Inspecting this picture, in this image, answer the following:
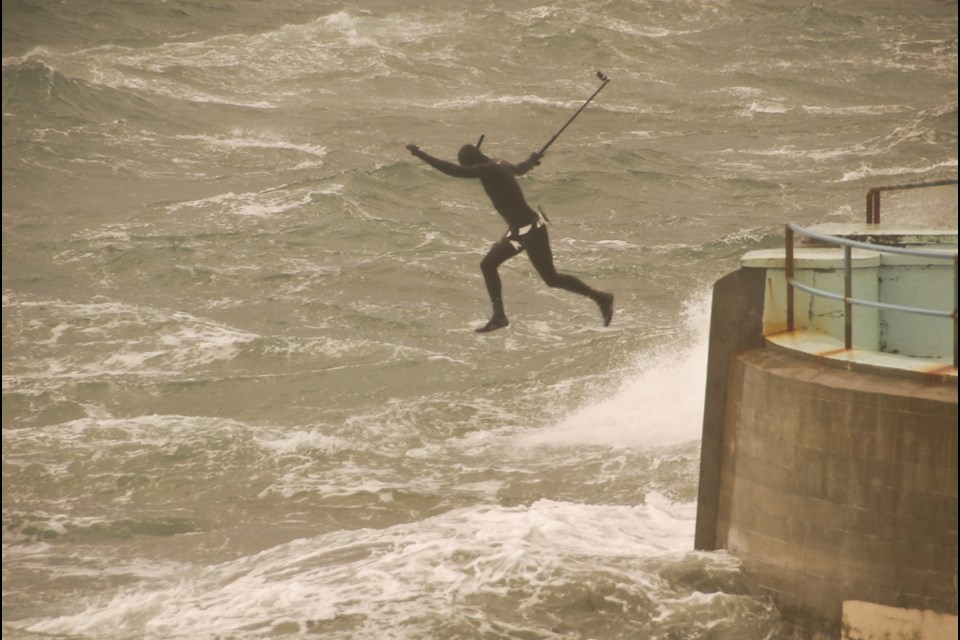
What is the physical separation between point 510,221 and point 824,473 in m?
3.72

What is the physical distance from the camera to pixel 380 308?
21.1 meters

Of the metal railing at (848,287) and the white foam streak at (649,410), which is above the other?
the metal railing at (848,287)

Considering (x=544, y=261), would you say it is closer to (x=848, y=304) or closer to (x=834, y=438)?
(x=848, y=304)

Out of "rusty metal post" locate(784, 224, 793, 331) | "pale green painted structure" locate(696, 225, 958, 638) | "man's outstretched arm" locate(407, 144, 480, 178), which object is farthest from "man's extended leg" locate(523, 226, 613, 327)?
"rusty metal post" locate(784, 224, 793, 331)

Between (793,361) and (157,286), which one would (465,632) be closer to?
(793,361)

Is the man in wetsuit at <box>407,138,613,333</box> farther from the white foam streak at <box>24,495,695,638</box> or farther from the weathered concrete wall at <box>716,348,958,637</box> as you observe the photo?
the weathered concrete wall at <box>716,348,958,637</box>

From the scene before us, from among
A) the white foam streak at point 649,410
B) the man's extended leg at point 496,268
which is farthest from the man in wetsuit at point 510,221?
the white foam streak at point 649,410

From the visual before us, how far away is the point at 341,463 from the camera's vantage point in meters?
14.3

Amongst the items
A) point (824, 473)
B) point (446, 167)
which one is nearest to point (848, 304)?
point (824, 473)

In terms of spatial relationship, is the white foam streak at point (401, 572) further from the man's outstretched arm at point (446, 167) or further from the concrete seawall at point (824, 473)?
the man's outstretched arm at point (446, 167)

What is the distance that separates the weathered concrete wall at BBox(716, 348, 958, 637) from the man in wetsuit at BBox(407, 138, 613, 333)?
2.55m

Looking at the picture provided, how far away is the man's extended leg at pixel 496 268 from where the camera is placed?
36.6 ft

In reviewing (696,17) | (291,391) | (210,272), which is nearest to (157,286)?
(210,272)

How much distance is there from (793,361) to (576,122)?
94.3 feet
